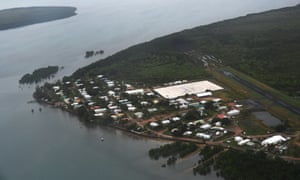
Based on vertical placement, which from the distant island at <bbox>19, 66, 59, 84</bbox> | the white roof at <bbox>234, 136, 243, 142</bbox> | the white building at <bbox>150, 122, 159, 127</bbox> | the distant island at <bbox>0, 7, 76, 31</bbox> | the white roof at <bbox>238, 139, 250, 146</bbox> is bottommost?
the white roof at <bbox>238, 139, 250, 146</bbox>

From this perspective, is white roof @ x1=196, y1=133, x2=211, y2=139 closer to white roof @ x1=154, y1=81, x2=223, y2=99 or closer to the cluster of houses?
the cluster of houses

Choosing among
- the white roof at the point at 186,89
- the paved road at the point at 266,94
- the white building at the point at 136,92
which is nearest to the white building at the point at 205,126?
the paved road at the point at 266,94

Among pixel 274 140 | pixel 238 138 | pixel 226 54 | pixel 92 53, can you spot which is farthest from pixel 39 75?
→ pixel 274 140

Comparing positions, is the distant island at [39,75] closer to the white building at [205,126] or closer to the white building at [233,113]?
the white building at [205,126]

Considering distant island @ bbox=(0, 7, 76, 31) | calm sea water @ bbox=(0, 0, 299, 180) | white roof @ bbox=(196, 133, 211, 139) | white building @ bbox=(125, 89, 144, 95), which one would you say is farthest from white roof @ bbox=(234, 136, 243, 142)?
distant island @ bbox=(0, 7, 76, 31)

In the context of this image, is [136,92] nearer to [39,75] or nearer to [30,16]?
[39,75]

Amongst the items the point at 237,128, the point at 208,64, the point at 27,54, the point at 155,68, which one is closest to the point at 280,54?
the point at 208,64
